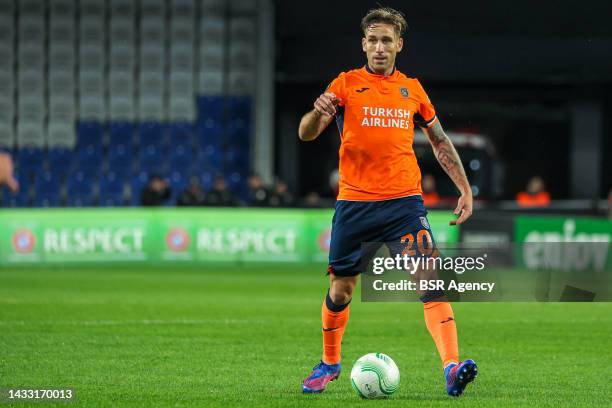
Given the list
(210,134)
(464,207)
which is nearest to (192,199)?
(210,134)

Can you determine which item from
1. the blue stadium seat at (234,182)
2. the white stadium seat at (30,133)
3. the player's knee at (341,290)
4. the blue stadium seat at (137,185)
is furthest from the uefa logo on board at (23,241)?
the player's knee at (341,290)

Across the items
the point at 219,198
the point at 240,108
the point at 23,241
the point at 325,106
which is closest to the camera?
the point at 325,106

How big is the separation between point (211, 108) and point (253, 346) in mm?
18067

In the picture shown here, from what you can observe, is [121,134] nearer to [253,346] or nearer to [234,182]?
[234,182]

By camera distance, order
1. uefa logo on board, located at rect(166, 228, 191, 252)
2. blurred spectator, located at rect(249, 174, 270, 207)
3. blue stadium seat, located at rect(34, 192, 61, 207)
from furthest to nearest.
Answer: blue stadium seat, located at rect(34, 192, 61, 207)
blurred spectator, located at rect(249, 174, 270, 207)
uefa logo on board, located at rect(166, 228, 191, 252)

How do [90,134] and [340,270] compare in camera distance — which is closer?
[340,270]

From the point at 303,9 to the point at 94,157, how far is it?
6066 millimetres

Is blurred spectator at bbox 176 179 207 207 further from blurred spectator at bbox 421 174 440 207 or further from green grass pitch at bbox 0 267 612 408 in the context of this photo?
green grass pitch at bbox 0 267 612 408

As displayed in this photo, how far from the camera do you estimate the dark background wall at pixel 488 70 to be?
76.4 ft

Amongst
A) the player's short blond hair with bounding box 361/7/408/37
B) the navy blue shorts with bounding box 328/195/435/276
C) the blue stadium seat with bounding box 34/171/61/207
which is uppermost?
the player's short blond hair with bounding box 361/7/408/37

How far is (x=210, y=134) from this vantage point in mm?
26875

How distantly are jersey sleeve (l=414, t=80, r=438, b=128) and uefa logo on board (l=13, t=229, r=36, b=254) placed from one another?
13332mm

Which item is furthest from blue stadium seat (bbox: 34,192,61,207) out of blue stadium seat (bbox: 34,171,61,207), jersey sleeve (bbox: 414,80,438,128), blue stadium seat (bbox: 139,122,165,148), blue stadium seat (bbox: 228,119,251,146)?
jersey sleeve (bbox: 414,80,438,128)

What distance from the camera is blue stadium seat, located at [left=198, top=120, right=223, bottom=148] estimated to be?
1057 inches
